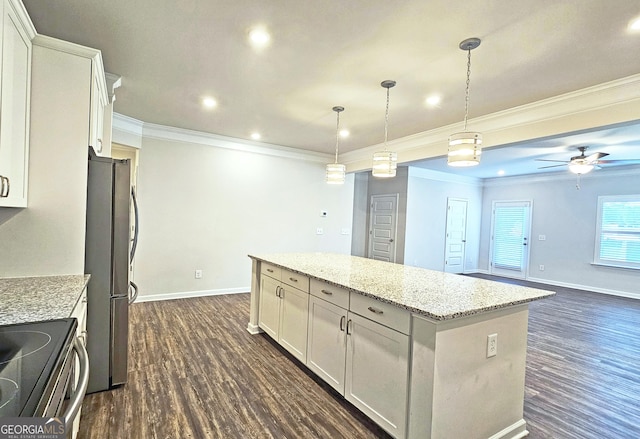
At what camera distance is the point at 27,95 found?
1.96 metres

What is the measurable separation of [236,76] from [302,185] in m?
3.23

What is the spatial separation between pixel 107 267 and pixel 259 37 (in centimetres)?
200

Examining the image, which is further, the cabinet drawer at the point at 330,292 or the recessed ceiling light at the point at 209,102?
the recessed ceiling light at the point at 209,102

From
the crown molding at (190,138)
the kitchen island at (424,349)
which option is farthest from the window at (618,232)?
the kitchen island at (424,349)

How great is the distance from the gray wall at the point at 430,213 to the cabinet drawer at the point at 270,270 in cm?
455

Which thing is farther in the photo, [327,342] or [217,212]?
[217,212]

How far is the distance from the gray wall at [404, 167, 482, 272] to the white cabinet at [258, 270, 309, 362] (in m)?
4.59

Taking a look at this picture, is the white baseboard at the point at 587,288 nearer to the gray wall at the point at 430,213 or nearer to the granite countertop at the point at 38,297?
the gray wall at the point at 430,213

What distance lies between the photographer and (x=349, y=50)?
2.46 meters

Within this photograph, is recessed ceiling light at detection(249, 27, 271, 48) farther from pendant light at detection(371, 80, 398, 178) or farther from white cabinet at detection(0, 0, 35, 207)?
white cabinet at detection(0, 0, 35, 207)

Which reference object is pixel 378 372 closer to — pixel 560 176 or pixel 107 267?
pixel 107 267

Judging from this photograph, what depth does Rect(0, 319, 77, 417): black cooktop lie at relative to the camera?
81 centimetres

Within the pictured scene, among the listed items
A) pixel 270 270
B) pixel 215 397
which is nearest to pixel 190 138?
pixel 270 270

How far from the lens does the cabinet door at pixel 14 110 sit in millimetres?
1638
